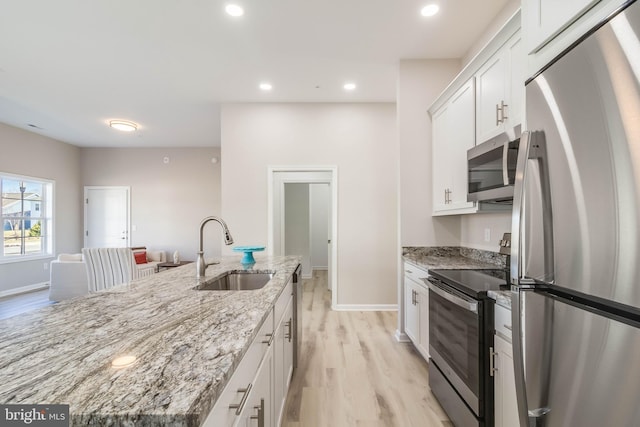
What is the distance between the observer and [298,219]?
652cm

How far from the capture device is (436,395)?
2.08m

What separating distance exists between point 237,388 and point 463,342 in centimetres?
135

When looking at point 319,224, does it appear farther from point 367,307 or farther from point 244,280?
point 244,280

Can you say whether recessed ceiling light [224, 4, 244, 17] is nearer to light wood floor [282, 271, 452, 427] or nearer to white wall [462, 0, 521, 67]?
white wall [462, 0, 521, 67]

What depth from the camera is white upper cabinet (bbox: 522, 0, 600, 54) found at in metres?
0.96

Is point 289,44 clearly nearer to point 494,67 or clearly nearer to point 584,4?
point 494,67

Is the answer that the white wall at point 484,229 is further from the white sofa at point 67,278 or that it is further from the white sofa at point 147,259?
the white sofa at point 67,278

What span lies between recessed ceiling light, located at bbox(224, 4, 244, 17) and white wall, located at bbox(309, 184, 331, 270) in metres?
4.96

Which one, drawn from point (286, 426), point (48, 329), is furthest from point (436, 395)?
point (48, 329)

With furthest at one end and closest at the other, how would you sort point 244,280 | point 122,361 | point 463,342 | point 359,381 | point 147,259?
1. point 147,259
2. point 359,381
3. point 244,280
4. point 463,342
5. point 122,361

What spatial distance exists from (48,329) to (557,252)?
168cm

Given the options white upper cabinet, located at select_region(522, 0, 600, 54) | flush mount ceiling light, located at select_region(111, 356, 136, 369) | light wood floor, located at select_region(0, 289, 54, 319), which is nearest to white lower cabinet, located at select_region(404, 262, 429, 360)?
white upper cabinet, located at select_region(522, 0, 600, 54)

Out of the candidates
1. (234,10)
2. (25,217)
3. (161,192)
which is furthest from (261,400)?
(25,217)

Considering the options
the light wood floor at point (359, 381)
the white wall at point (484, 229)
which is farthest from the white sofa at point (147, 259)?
the white wall at point (484, 229)
